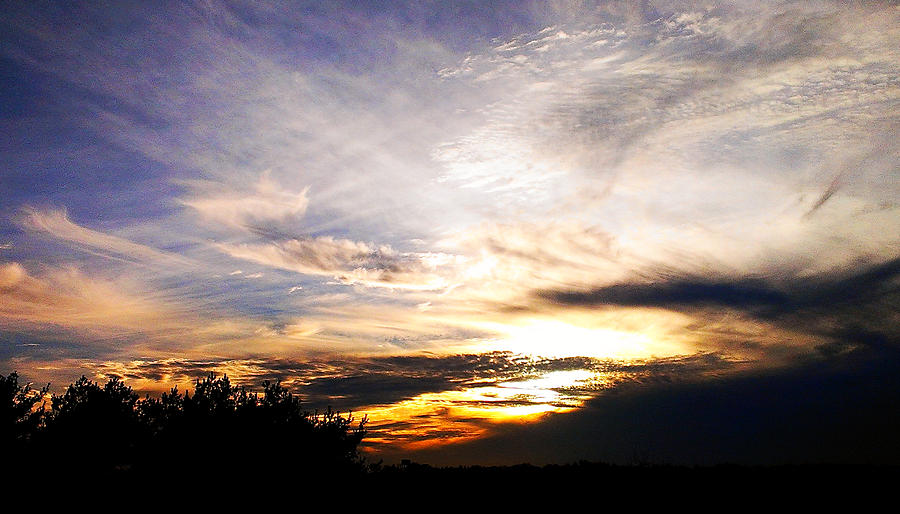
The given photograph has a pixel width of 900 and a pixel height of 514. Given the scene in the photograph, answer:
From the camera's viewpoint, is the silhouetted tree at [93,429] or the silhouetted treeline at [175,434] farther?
the silhouetted tree at [93,429]

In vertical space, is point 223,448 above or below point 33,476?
above

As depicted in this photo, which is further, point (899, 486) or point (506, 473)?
point (506, 473)

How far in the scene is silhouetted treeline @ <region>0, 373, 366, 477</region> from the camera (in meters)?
35.0

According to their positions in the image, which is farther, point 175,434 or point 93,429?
point 93,429

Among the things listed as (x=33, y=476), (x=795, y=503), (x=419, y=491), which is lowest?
(x=33, y=476)

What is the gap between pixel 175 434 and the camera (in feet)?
128

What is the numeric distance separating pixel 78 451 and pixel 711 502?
50744 millimetres

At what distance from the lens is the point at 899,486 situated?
1609 cm

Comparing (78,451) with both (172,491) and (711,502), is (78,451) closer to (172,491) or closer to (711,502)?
(172,491)

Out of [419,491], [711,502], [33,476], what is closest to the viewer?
[711,502]

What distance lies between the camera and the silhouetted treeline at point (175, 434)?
34969mm

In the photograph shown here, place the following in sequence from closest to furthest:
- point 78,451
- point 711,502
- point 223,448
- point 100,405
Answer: point 711,502
point 223,448
point 78,451
point 100,405

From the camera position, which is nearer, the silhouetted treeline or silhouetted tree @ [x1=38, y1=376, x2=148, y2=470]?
the silhouetted treeline

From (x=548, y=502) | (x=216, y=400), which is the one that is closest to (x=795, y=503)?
(x=548, y=502)
